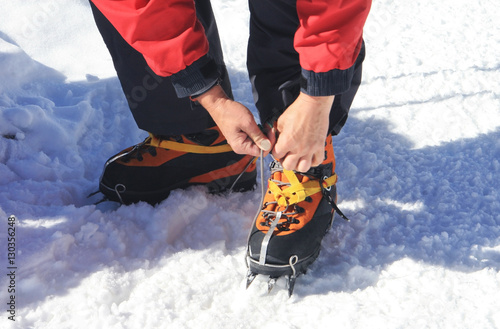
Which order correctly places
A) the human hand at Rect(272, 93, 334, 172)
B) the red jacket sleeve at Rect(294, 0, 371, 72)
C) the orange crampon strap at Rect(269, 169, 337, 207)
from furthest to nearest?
1. the orange crampon strap at Rect(269, 169, 337, 207)
2. the human hand at Rect(272, 93, 334, 172)
3. the red jacket sleeve at Rect(294, 0, 371, 72)

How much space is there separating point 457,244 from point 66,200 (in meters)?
1.29

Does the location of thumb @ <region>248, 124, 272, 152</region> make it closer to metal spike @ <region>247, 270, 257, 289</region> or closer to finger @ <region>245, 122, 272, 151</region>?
finger @ <region>245, 122, 272, 151</region>

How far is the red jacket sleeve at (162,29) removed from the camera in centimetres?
95

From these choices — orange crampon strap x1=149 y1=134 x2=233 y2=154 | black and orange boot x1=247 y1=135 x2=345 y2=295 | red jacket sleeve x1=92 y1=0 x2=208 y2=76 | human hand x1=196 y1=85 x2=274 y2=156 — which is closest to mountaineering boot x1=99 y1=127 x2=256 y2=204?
orange crampon strap x1=149 y1=134 x2=233 y2=154

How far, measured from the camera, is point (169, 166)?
153cm

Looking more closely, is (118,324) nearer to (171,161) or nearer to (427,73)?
(171,161)

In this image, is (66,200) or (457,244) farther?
(66,200)

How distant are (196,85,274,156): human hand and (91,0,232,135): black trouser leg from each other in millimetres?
322

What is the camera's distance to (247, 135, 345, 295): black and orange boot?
1229 millimetres

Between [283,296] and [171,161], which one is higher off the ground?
[171,161]

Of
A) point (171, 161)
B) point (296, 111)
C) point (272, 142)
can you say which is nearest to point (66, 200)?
point (171, 161)

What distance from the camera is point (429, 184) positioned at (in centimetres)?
160

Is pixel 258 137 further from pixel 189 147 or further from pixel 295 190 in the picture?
pixel 189 147

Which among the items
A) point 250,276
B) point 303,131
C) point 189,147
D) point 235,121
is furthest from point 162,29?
point 250,276
